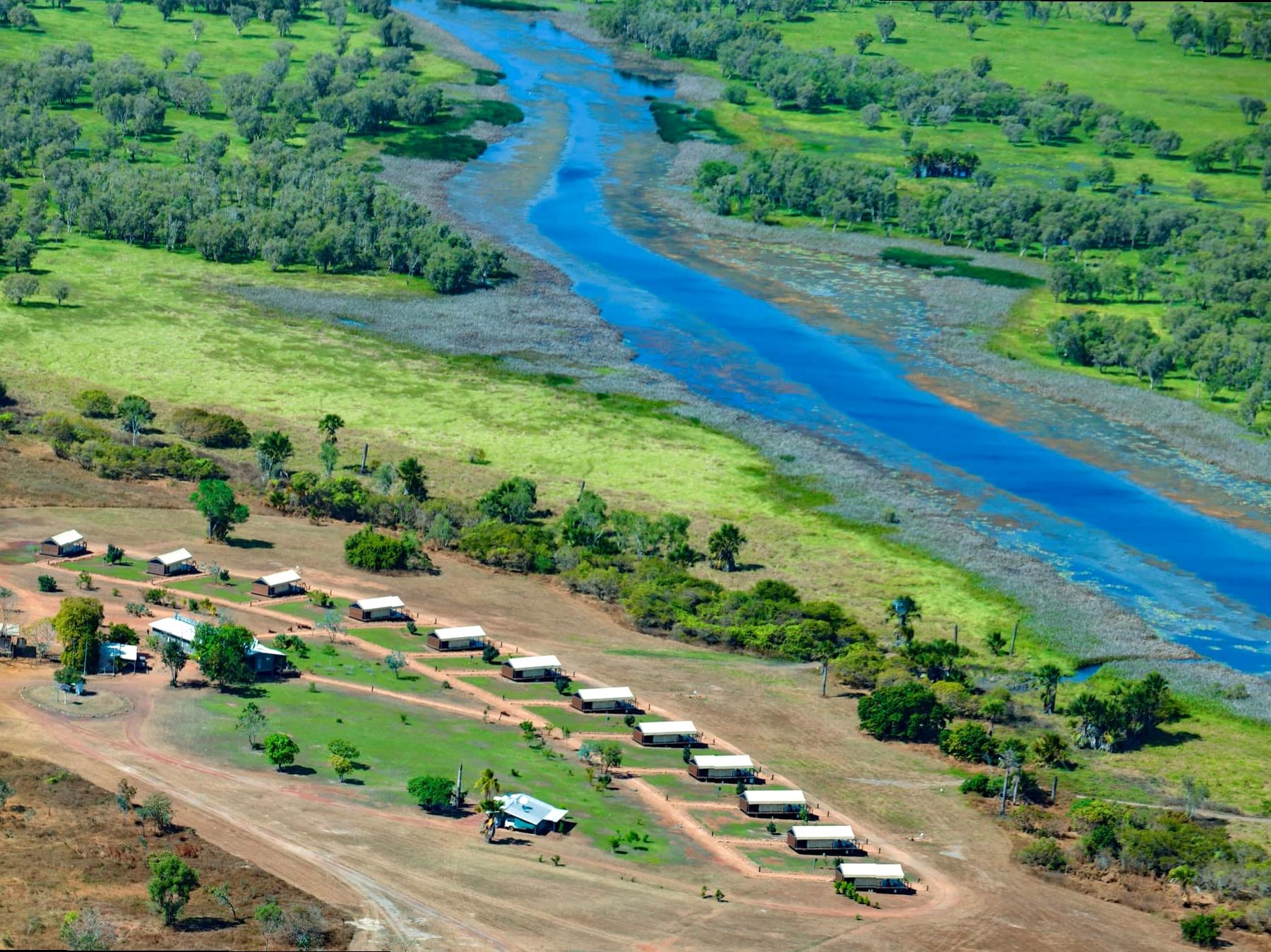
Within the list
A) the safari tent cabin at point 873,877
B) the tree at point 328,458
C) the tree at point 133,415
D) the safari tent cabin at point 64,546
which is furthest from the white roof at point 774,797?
the tree at point 133,415

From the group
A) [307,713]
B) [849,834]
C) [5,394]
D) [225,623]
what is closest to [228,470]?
[5,394]

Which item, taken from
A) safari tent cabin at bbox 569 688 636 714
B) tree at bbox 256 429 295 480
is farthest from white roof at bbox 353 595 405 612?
tree at bbox 256 429 295 480

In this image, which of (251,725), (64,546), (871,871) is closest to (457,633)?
(251,725)

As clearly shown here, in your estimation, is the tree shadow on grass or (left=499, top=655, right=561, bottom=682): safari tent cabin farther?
the tree shadow on grass

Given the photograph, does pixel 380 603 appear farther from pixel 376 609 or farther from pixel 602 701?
pixel 602 701

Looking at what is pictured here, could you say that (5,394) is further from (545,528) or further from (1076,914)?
(1076,914)

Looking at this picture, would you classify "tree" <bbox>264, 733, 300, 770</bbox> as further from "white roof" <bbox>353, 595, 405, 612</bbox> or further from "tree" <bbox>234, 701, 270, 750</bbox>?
"white roof" <bbox>353, 595, 405, 612</bbox>
